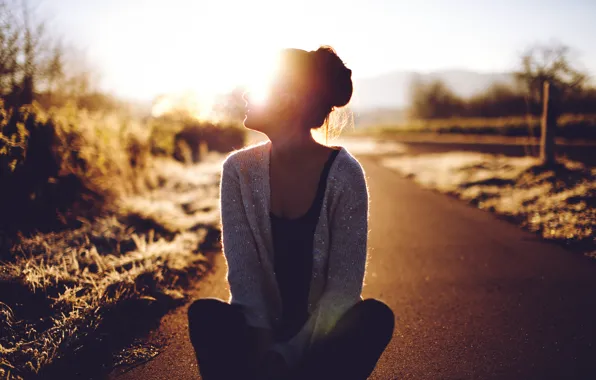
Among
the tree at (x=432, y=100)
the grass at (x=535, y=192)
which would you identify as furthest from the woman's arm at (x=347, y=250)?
the tree at (x=432, y=100)

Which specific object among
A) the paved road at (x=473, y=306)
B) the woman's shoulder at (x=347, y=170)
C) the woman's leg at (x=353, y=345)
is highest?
the woman's shoulder at (x=347, y=170)

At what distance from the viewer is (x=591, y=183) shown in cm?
739

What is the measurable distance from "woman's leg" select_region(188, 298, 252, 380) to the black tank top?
27 centimetres

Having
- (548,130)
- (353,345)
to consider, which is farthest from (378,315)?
(548,130)

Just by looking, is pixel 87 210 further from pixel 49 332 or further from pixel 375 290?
pixel 375 290

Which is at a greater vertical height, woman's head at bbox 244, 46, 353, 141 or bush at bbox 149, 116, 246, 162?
woman's head at bbox 244, 46, 353, 141

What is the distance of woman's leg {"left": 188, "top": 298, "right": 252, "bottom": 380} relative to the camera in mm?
1724

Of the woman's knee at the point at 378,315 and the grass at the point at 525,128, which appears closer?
the woman's knee at the point at 378,315

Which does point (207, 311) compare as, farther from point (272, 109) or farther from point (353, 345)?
point (272, 109)

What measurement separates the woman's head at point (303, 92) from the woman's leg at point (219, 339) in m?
0.86

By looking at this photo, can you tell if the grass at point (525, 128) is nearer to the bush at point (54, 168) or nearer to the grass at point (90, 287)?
the grass at point (90, 287)

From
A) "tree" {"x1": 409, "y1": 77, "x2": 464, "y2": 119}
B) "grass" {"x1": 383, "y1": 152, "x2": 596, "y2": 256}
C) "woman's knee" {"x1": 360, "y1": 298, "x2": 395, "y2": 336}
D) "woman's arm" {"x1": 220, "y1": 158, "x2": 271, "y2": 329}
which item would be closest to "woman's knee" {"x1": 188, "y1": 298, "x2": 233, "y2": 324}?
"woman's arm" {"x1": 220, "y1": 158, "x2": 271, "y2": 329}

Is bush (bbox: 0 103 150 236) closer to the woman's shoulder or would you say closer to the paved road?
the paved road

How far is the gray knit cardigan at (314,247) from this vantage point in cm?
189
